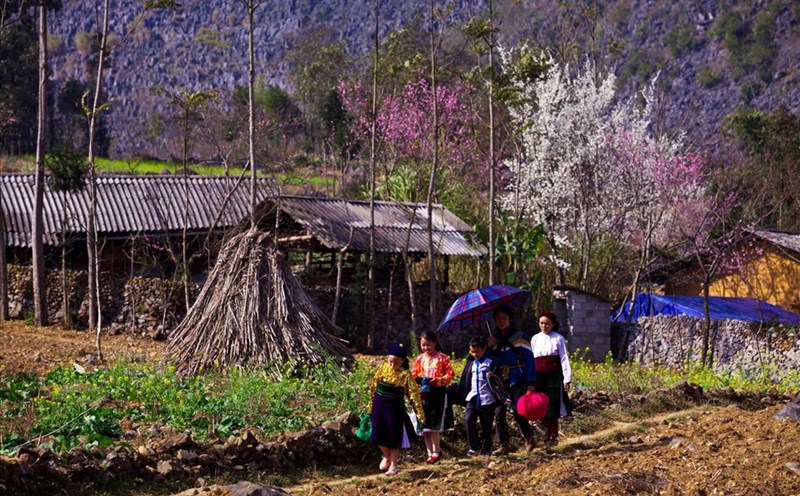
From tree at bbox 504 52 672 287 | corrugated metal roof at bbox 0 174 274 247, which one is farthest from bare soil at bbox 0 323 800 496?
tree at bbox 504 52 672 287

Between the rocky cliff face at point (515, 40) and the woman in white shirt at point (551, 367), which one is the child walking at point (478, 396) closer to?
the woman in white shirt at point (551, 367)

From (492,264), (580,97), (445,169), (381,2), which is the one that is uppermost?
A: (381,2)

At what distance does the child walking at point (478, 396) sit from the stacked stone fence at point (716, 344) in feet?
28.3

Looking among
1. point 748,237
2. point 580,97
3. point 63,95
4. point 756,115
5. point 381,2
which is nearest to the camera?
point 748,237

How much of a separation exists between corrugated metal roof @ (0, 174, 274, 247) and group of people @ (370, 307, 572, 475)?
13.3 meters

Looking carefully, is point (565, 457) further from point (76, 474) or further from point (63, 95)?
point (63, 95)

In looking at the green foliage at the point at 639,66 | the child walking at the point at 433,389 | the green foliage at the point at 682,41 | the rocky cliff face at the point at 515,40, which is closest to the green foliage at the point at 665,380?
the child walking at the point at 433,389

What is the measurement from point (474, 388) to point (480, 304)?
115 cm

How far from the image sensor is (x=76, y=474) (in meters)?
7.59

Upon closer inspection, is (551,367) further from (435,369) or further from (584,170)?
(584,170)

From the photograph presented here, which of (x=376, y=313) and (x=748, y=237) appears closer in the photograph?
(x=376, y=313)

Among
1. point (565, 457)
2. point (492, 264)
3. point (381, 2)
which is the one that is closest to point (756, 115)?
point (492, 264)

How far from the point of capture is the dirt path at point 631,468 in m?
8.16

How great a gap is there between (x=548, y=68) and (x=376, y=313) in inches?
382
